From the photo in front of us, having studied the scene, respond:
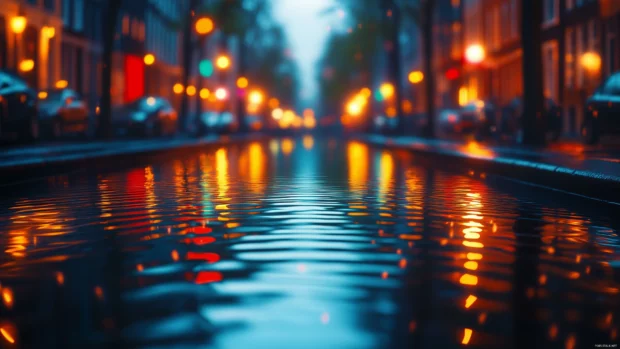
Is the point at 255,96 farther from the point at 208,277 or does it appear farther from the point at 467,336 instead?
the point at 467,336

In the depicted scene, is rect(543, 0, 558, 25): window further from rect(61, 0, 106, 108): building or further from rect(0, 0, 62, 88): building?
rect(61, 0, 106, 108): building

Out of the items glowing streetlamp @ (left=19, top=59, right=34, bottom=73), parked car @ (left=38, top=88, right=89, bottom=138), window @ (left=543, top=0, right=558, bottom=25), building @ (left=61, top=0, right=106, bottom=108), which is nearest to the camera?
parked car @ (left=38, top=88, right=89, bottom=138)

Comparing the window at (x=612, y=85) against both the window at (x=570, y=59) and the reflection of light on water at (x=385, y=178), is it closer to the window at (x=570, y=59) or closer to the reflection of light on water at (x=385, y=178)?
the reflection of light on water at (x=385, y=178)

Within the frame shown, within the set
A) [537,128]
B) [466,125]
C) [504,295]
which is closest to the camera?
[504,295]

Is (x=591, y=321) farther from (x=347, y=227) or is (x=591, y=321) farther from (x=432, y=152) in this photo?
(x=432, y=152)

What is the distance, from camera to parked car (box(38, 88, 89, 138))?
108 feet

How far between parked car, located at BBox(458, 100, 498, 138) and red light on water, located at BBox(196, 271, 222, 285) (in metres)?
36.3

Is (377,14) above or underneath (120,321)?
above

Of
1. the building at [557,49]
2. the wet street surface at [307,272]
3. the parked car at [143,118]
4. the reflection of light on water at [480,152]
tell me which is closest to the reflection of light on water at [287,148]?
the parked car at [143,118]

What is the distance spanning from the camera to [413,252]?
7496 millimetres

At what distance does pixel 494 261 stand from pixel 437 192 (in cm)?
710

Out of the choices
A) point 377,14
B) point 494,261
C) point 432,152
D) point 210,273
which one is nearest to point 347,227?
point 494,261

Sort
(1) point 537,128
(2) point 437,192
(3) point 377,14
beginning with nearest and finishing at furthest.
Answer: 1. (2) point 437,192
2. (1) point 537,128
3. (3) point 377,14

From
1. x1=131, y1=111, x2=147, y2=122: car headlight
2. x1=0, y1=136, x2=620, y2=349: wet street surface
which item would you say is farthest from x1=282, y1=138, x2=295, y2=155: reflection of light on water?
x1=0, y1=136, x2=620, y2=349: wet street surface
